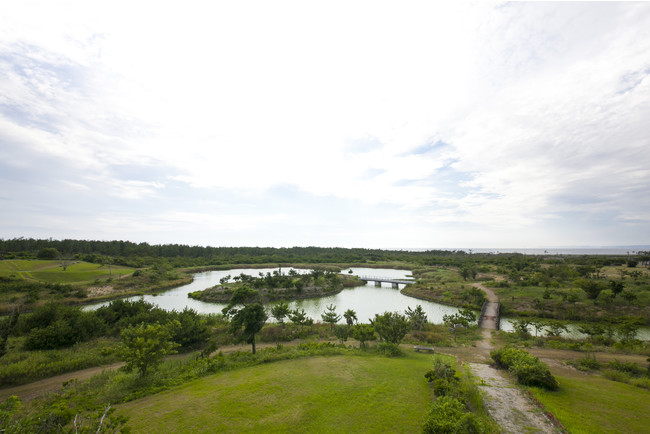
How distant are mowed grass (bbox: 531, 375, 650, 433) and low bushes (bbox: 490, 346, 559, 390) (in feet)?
1.68

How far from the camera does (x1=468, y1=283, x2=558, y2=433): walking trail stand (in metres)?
11.0

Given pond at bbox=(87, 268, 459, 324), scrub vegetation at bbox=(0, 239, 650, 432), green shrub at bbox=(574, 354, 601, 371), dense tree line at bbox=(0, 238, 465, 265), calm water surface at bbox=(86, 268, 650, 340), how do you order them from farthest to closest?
dense tree line at bbox=(0, 238, 465, 265) < pond at bbox=(87, 268, 459, 324) < calm water surface at bbox=(86, 268, 650, 340) < green shrub at bbox=(574, 354, 601, 371) < scrub vegetation at bbox=(0, 239, 650, 432)

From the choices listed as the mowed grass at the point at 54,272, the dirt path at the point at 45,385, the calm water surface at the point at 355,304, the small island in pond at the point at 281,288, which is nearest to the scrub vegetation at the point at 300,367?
the dirt path at the point at 45,385

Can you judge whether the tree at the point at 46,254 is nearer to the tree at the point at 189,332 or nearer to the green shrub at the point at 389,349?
Answer: the tree at the point at 189,332

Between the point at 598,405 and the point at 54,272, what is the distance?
8907 centimetres

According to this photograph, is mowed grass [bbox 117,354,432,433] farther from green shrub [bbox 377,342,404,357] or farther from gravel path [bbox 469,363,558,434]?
gravel path [bbox 469,363,558,434]

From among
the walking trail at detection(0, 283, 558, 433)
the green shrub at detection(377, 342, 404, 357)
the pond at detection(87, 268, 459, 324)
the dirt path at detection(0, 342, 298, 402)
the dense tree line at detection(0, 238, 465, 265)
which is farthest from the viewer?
the dense tree line at detection(0, 238, 465, 265)

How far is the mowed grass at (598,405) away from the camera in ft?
35.2

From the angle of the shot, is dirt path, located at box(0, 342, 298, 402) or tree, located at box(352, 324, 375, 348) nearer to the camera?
dirt path, located at box(0, 342, 298, 402)

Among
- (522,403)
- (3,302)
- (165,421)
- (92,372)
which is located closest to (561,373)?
(522,403)

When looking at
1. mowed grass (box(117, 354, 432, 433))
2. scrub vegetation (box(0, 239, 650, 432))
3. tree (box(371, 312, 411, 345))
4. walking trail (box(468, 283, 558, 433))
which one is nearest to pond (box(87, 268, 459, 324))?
scrub vegetation (box(0, 239, 650, 432))

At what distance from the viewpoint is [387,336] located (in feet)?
71.4

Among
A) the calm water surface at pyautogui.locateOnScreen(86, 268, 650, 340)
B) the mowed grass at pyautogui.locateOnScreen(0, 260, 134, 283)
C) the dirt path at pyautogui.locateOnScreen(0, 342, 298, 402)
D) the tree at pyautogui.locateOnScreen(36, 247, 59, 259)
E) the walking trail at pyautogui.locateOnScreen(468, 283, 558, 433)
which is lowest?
the calm water surface at pyautogui.locateOnScreen(86, 268, 650, 340)

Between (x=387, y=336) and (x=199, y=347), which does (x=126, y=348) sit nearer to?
(x=199, y=347)
